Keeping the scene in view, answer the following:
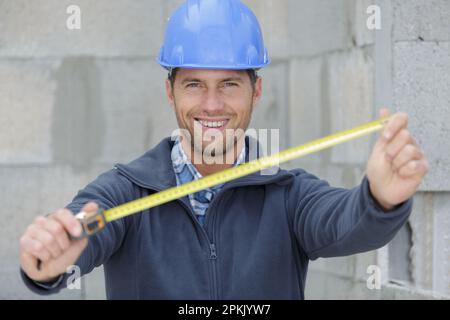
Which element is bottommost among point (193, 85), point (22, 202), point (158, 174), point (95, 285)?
point (95, 285)

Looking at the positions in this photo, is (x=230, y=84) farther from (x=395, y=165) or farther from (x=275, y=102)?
(x=275, y=102)

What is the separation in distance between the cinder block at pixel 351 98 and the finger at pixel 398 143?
9.56 ft

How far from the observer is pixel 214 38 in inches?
136

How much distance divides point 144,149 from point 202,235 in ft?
10.6

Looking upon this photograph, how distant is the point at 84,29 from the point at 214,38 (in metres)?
3.16

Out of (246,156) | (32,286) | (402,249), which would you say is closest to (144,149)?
(402,249)

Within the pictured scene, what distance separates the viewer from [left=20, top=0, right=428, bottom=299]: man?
3.17m

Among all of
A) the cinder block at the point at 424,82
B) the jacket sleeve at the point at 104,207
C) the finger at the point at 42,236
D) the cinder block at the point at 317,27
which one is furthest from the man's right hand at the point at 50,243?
the cinder block at the point at 317,27

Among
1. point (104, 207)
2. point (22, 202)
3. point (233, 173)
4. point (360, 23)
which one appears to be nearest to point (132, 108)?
point (22, 202)

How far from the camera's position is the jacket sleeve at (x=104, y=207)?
9.99 feet

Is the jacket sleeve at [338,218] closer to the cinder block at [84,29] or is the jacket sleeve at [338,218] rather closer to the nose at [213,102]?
the nose at [213,102]

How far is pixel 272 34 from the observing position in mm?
6527

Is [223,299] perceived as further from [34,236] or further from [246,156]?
[34,236]

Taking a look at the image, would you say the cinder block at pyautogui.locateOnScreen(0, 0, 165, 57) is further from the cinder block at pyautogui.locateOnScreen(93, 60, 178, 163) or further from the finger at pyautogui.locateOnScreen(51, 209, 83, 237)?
the finger at pyautogui.locateOnScreen(51, 209, 83, 237)
